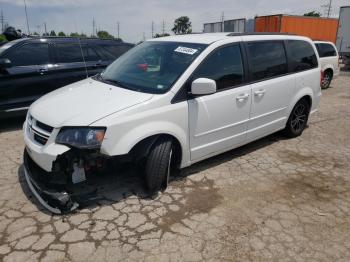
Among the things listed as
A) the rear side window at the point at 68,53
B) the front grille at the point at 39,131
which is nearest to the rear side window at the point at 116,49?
the rear side window at the point at 68,53

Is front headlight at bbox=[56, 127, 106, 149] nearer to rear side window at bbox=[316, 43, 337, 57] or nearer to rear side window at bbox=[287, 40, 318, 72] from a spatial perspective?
rear side window at bbox=[287, 40, 318, 72]

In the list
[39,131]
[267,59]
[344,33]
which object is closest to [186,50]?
[267,59]

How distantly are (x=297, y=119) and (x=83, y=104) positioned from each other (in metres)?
3.83

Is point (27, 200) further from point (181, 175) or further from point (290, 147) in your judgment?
point (290, 147)

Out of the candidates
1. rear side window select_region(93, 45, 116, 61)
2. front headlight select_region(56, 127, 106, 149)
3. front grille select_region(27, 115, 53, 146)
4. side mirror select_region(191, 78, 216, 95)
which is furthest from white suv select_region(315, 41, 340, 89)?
front grille select_region(27, 115, 53, 146)

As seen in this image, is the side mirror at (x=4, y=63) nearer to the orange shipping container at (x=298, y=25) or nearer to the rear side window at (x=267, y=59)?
the rear side window at (x=267, y=59)

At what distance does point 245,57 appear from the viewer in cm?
425

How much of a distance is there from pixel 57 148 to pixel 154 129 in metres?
0.98

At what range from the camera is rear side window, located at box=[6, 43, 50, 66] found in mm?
5848

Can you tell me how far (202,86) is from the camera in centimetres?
346

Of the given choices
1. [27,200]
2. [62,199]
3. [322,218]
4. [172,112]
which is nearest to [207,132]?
[172,112]

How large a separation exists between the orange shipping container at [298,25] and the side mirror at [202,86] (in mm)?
15246

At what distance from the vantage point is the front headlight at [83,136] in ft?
9.95

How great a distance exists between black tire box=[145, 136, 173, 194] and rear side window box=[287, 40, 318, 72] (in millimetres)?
2793
